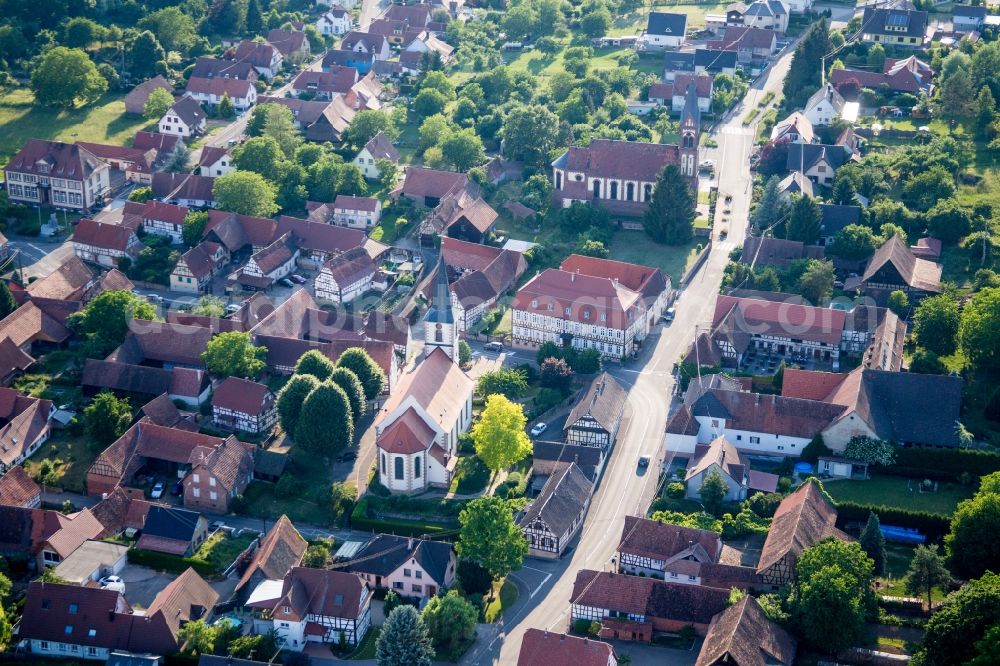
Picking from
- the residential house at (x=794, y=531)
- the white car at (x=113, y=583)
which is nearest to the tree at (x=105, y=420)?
the white car at (x=113, y=583)

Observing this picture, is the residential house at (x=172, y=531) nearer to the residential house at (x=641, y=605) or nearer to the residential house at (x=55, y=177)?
the residential house at (x=641, y=605)

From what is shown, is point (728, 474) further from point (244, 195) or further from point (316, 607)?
point (244, 195)

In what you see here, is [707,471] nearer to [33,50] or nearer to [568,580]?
[568,580]

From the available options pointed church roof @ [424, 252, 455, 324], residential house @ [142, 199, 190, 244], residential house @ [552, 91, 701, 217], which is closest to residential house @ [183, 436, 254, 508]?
pointed church roof @ [424, 252, 455, 324]

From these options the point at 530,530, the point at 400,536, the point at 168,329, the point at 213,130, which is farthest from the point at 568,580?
the point at 213,130

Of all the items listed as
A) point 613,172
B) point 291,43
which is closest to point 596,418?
point 613,172
